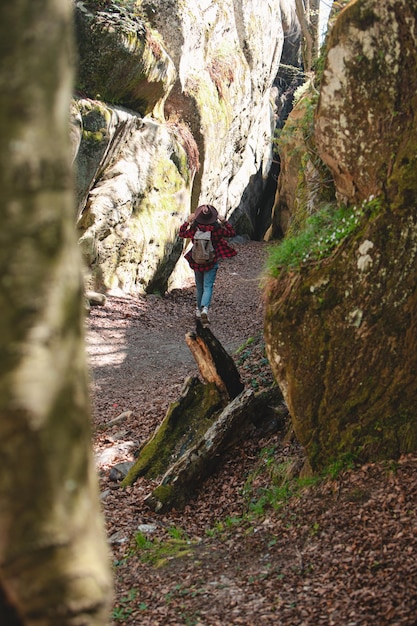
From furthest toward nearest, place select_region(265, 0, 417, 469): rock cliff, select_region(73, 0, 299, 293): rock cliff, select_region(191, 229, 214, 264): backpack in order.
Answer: select_region(73, 0, 299, 293): rock cliff → select_region(191, 229, 214, 264): backpack → select_region(265, 0, 417, 469): rock cliff

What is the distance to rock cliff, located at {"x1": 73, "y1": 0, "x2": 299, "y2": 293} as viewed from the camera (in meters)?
13.6

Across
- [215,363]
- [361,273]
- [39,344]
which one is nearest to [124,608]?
[361,273]

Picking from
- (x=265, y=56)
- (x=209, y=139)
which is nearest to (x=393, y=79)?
(x=209, y=139)

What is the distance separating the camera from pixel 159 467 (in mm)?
6922

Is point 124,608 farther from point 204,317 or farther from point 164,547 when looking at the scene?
point 204,317

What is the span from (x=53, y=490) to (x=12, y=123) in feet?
2.96

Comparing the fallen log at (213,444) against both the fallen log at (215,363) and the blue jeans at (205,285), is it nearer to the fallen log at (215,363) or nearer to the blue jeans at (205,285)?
the fallen log at (215,363)

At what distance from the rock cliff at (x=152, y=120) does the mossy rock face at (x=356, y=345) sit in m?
8.47

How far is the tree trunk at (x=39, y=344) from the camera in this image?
56.8 inches

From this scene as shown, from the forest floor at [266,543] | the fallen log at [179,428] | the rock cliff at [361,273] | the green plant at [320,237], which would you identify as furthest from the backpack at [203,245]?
the rock cliff at [361,273]

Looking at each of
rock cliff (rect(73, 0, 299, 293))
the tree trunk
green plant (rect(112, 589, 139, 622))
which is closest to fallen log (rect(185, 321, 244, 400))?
green plant (rect(112, 589, 139, 622))

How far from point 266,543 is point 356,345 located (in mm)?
1772

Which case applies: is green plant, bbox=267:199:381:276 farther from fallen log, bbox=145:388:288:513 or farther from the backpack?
the backpack

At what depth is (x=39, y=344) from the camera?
151 centimetres
